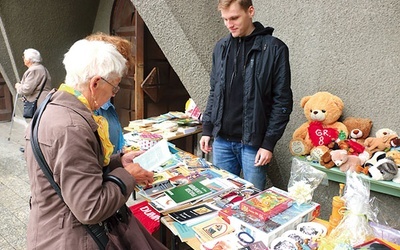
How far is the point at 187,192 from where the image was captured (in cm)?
171

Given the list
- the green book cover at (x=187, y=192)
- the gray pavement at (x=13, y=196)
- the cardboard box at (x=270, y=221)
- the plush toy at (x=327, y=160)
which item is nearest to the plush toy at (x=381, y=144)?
the plush toy at (x=327, y=160)

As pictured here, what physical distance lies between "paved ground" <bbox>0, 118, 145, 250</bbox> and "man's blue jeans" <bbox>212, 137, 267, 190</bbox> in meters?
0.90

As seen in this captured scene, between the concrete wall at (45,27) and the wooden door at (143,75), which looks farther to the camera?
the concrete wall at (45,27)

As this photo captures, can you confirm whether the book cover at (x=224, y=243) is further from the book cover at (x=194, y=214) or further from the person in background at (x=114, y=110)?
the person in background at (x=114, y=110)

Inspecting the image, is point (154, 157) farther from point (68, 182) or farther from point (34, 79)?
point (34, 79)

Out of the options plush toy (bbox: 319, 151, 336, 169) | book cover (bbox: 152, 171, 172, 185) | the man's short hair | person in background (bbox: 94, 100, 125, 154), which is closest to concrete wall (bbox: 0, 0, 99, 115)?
person in background (bbox: 94, 100, 125, 154)

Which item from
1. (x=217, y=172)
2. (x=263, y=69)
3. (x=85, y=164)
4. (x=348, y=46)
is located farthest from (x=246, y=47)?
(x=85, y=164)

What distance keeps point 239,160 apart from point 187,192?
566 mm

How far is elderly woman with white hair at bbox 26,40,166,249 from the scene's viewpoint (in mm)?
1020

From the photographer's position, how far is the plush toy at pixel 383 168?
210 centimetres

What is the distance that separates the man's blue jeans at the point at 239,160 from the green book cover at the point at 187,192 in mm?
402

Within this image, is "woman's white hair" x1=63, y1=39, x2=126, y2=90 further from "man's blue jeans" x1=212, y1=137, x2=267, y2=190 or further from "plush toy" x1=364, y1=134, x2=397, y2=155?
"plush toy" x1=364, y1=134, x2=397, y2=155

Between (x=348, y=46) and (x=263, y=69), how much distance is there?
3.29 feet

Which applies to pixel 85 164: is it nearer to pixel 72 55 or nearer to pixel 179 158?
pixel 72 55
